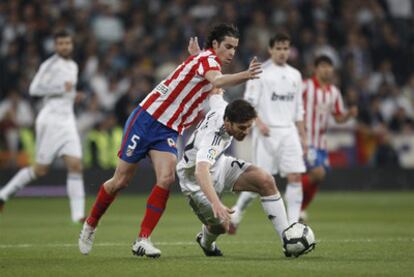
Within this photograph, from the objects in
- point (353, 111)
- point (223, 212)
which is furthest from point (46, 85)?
point (223, 212)

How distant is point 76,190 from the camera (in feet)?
44.3

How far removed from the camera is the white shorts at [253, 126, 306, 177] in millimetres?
12297

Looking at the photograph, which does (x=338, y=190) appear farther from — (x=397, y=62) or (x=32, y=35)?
(x=32, y=35)

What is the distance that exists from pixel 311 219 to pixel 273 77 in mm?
2637

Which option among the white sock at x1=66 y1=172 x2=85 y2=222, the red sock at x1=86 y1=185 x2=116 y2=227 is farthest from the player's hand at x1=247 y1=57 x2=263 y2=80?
the white sock at x1=66 y1=172 x2=85 y2=222

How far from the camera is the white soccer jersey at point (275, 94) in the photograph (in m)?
12.4

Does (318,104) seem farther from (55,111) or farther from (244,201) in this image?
(55,111)

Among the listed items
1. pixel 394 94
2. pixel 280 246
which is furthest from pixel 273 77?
pixel 394 94

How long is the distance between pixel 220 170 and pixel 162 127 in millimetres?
714

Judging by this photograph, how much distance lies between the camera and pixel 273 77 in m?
12.4

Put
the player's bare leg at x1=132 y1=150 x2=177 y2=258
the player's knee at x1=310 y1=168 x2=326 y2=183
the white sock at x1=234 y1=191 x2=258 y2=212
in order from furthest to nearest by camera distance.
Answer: the player's knee at x1=310 y1=168 x2=326 y2=183 → the white sock at x1=234 y1=191 x2=258 y2=212 → the player's bare leg at x1=132 y1=150 x2=177 y2=258

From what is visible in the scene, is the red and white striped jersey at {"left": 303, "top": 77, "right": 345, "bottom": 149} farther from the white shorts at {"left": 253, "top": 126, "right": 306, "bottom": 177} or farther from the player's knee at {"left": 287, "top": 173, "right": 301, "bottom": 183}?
the player's knee at {"left": 287, "top": 173, "right": 301, "bottom": 183}

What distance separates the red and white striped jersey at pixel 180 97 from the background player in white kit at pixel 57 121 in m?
4.66

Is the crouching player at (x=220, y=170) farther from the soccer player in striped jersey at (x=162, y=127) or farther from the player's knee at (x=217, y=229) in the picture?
the soccer player in striped jersey at (x=162, y=127)
